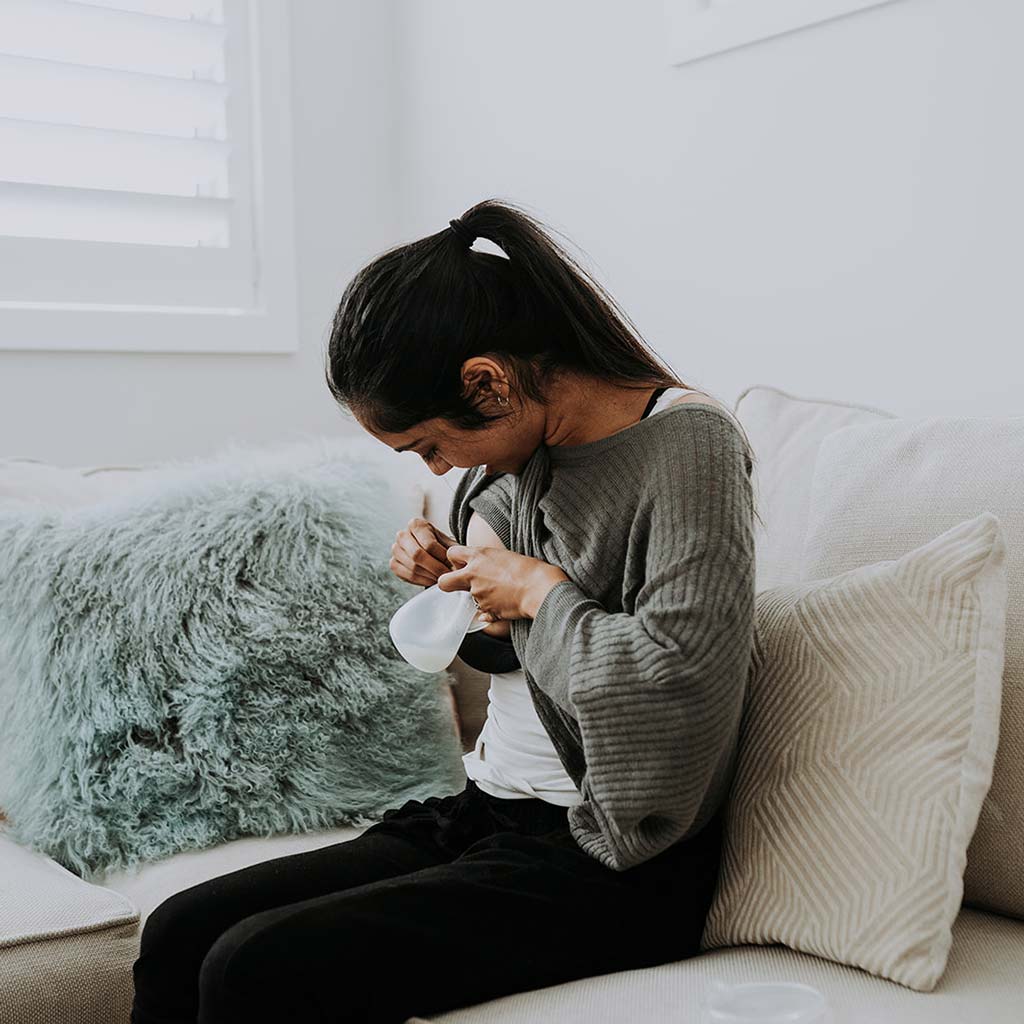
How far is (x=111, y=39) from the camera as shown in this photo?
2.22m

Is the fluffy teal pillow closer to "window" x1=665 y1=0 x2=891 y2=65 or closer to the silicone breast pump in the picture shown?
the silicone breast pump

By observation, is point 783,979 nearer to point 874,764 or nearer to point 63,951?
point 874,764

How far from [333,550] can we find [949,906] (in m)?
0.87

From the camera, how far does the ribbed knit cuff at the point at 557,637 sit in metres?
1.05

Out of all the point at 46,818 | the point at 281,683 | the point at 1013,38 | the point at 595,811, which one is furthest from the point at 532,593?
the point at 1013,38

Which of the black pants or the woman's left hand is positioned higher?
the woman's left hand

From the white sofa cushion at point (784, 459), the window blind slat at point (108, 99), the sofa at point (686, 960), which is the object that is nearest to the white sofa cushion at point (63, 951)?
the sofa at point (686, 960)

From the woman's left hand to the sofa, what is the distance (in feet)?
1.02

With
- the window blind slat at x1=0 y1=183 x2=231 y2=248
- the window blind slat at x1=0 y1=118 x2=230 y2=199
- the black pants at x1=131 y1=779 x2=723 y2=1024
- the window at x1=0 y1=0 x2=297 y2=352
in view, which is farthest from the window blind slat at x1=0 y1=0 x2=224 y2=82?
the black pants at x1=131 y1=779 x2=723 y2=1024

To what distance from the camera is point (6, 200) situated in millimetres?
2143

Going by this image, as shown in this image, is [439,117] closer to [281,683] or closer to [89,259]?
[89,259]

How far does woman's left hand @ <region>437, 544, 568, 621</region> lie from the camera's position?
1100mm

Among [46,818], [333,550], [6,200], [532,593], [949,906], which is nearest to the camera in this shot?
[949,906]

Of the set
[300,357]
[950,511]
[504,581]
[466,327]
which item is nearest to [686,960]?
[504,581]
